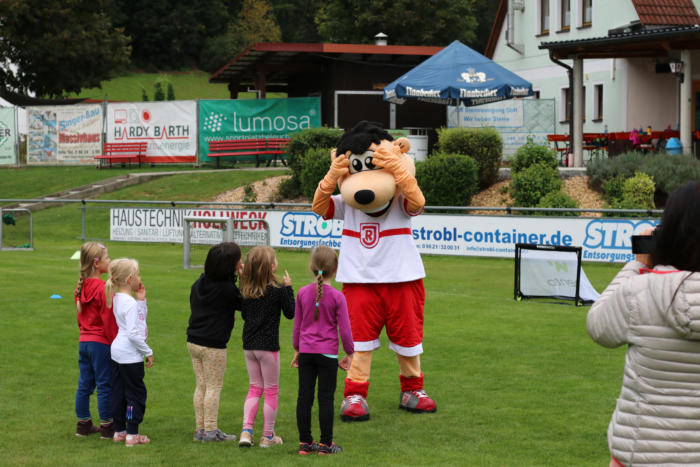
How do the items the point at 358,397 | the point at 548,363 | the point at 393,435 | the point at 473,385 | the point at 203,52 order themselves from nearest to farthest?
the point at 393,435 → the point at 358,397 → the point at 473,385 → the point at 548,363 → the point at 203,52

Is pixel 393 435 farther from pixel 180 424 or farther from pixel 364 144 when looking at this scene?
pixel 364 144

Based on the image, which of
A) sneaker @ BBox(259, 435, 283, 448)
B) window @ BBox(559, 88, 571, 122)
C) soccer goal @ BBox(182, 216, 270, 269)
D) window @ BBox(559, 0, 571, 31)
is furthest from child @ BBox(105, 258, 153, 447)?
window @ BBox(559, 0, 571, 31)

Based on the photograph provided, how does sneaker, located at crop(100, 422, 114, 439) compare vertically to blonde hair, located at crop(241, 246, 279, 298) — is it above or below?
below

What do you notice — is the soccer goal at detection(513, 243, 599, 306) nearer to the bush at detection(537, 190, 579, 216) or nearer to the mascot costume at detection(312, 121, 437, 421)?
the mascot costume at detection(312, 121, 437, 421)

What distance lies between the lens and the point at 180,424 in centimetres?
781

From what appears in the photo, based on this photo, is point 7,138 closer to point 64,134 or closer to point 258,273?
point 64,134

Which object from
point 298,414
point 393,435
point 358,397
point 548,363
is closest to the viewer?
point 298,414

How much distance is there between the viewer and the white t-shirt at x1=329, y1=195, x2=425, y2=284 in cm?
816

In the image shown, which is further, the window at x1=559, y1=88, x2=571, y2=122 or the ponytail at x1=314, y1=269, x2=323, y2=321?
the window at x1=559, y1=88, x2=571, y2=122

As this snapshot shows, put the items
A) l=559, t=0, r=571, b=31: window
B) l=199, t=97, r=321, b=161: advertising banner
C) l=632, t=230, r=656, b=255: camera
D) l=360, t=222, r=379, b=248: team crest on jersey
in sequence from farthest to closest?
l=559, t=0, r=571, b=31: window, l=199, t=97, r=321, b=161: advertising banner, l=360, t=222, r=379, b=248: team crest on jersey, l=632, t=230, r=656, b=255: camera

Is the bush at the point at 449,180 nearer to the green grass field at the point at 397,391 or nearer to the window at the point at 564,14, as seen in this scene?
the green grass field at the point at 397,391

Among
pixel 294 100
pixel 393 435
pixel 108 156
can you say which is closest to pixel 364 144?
pixel 393 435

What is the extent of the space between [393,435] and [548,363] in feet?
10.0

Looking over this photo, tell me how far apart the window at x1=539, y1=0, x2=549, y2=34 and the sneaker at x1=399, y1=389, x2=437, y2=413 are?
33.5 metres
